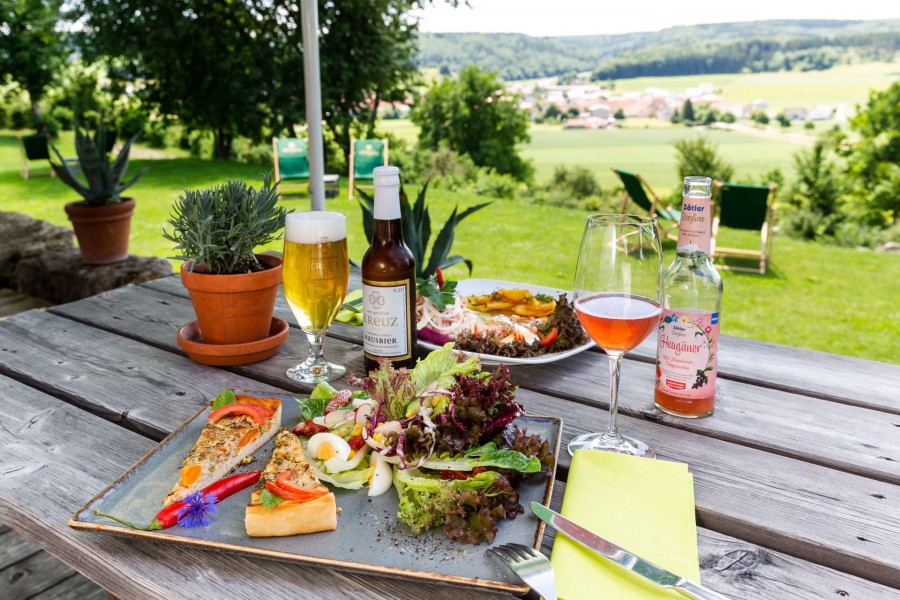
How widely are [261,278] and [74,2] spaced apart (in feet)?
34.9

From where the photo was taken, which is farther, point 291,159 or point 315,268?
point 291,159

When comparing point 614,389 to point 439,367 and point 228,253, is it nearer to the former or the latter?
point 439,367

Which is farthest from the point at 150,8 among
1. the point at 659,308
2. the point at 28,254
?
the point at 659,308

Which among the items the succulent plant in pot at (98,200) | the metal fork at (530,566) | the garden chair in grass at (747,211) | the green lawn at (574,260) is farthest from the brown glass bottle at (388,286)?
the garden chair in grass at (747,211)

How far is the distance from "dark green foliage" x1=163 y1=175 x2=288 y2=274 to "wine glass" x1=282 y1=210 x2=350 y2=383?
0.27ft

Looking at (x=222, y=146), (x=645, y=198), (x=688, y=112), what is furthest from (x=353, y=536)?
(x=688, y=112)

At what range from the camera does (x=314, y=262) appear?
1249 mm

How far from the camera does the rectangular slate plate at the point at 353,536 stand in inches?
28.9

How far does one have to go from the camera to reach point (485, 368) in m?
1.36

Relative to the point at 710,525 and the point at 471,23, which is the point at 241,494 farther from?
the point at 471,23

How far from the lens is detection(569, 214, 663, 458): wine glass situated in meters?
0.93

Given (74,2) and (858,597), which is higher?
(74,2)

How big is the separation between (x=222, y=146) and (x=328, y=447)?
1106 cm

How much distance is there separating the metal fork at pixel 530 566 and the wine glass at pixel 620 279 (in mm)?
344
